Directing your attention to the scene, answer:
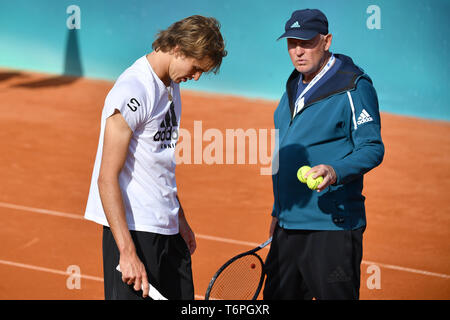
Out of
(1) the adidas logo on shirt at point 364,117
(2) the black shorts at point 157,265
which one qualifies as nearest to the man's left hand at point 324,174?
(1) the adidas logo on shirt at point 364,117

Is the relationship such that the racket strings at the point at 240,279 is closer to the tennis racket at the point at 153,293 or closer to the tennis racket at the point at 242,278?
the tennis racket at the point at 242,278

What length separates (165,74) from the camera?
2926 mm

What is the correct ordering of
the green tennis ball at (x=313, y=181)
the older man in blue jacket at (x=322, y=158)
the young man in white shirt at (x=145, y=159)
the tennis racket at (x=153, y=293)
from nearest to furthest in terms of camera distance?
the young man in white shirt at (x=145, y=159) → the tennis racket at (x=153, y=293) → the green tennis ball at (x=313, y=181) → the older man in blue jacket at (x=322, y=158)

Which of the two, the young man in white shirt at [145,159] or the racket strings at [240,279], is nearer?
the young man in white shirt at [145,159]

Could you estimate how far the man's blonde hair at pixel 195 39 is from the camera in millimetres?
2785

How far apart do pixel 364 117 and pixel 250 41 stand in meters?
13.3

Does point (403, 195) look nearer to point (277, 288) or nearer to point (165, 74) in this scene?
point (277, 288)

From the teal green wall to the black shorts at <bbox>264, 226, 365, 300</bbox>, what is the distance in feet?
37.7

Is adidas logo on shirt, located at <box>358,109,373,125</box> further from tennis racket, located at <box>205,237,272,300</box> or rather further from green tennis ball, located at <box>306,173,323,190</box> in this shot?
tennis racket, located at <box>205,237,272,300</box>

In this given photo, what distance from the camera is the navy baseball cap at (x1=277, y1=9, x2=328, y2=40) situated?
130 inches

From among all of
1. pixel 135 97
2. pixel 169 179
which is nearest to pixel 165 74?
pixel 135 97

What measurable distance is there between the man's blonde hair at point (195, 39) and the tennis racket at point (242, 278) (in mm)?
1376

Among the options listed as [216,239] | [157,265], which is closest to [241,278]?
[157,265]

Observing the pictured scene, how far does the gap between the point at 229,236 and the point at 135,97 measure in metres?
4.55
